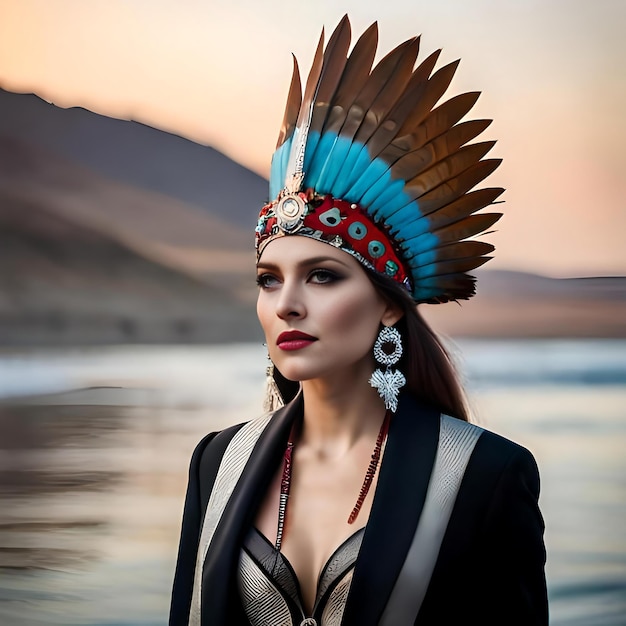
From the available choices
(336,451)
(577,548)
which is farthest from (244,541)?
(577,548)

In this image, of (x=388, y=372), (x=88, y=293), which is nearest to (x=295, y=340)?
(x=388, y=372)

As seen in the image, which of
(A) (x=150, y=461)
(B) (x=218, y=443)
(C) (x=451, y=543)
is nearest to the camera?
(C) (x=451, y=543)

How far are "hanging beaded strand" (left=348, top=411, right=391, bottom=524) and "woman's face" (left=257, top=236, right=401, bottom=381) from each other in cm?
16

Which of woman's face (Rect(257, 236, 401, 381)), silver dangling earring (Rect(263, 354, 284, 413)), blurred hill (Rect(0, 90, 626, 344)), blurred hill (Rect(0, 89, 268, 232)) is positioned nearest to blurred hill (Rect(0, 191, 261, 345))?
blurred hill (Rect(0, 90, 626, 344))

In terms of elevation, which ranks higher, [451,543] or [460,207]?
[460,207]

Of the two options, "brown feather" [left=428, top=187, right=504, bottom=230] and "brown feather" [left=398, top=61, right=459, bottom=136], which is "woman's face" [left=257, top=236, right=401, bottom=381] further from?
"brown feather" [left=398, top=61, right=459, bottom=136]

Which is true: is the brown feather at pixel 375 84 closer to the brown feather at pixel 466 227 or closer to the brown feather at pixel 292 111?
the brown feather at pixel 292 111

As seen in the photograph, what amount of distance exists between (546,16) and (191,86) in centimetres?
117

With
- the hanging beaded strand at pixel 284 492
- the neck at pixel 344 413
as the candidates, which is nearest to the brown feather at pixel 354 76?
the neck at pixel 344 413

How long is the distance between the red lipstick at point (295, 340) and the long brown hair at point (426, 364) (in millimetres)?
191

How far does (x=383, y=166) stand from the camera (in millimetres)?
1742

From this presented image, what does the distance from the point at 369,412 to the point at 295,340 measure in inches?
9.6

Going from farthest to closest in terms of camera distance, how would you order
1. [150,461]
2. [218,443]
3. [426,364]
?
[150,461] → [218,443] → [426,364]

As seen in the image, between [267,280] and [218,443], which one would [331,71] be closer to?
[267,280]
